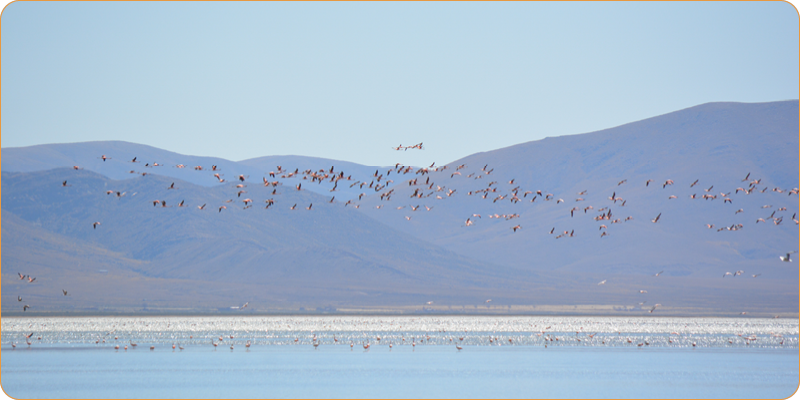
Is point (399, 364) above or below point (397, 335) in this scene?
above

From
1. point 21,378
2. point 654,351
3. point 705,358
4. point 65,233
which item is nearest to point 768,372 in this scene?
point 705,358

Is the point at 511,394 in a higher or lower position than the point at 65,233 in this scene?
lower

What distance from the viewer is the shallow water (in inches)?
1889

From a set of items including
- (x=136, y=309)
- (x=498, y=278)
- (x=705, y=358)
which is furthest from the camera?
(x=498, y=278)

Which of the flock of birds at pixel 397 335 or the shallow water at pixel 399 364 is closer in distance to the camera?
the shallow water at pixel 399 364

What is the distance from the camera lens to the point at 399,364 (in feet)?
197

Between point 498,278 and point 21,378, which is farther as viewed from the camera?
point 498,278

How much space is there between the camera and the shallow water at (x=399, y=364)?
4797cm

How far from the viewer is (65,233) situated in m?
196

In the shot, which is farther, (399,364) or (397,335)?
(397,335)

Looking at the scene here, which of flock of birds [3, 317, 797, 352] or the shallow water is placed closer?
the shallow water

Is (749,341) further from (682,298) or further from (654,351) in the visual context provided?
(682,298)

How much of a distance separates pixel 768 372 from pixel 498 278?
13717 centimetres

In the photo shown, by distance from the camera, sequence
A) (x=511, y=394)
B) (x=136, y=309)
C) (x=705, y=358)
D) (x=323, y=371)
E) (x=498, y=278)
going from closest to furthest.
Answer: (x=511, y=394)
(x=323, y=371)
(x=705, y=358)
(x=136, y=309)
(x=498, y=278)
